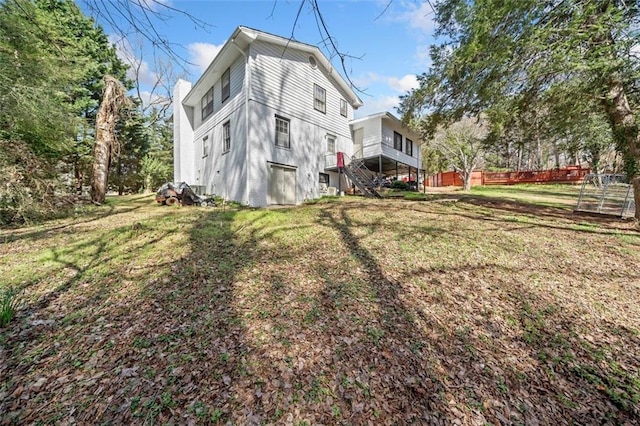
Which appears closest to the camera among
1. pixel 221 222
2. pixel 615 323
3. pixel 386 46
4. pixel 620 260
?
pixel 386 46

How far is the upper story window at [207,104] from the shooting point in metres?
13.9

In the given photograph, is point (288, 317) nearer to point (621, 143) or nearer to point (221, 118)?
point (621, 143)

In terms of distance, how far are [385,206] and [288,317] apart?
7220 mm

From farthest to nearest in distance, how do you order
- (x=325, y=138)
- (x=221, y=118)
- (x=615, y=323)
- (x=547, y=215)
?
(x=325, y=138) → (x=221, y=118) → (x=547, y=215) → (x=615, y=323)

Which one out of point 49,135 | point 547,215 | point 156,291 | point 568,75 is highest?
point 568,75

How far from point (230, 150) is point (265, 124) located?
2063 millimetres

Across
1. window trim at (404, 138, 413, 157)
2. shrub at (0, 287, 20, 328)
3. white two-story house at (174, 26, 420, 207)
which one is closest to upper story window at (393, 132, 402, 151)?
window trim at (404, 138, 413, 157)

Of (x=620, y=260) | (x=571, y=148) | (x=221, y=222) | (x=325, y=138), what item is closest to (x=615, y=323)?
(x=620, y=260)

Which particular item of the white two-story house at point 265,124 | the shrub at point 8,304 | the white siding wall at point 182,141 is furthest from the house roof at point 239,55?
the shrub at point 8,304

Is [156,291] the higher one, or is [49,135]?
[49,135]

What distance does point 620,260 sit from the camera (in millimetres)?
4824

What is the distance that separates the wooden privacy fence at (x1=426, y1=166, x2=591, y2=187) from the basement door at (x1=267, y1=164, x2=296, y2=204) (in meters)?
21.7

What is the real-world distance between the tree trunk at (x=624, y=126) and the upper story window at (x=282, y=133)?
10.6 metres

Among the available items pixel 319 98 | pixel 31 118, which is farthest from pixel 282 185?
pixel 31 118
